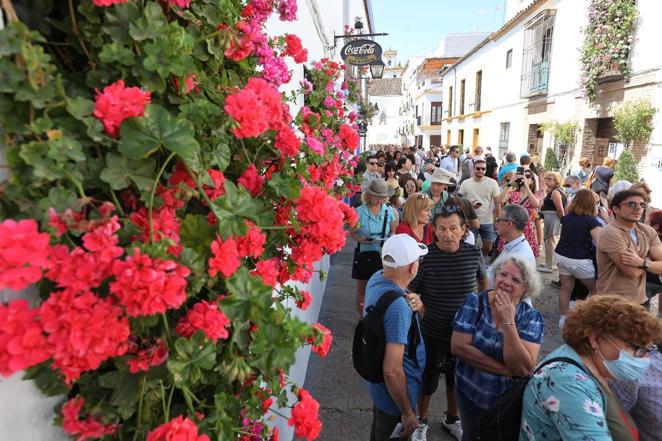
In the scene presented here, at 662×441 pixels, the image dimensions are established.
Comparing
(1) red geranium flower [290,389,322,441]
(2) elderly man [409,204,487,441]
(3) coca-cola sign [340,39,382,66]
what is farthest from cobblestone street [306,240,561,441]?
(3) coca-cola sign [340,39,382,66]

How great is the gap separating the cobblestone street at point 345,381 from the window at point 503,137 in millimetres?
14066

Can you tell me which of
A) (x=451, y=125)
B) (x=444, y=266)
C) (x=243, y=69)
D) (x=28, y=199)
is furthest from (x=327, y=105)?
(x=451, y=125)

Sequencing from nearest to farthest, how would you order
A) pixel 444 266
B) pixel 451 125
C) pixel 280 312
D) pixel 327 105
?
pixel 280 312, pixel 444 266, pixel 327 105, pixel 451 125

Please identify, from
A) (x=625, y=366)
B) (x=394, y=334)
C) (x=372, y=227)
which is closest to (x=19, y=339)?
(x=394, y=334)

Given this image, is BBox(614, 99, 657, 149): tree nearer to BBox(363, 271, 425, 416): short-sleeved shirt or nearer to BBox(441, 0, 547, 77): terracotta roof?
BBox(441, 0, 547, 77): terracotta roof

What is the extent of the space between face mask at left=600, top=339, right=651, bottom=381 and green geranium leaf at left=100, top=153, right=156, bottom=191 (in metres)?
1.94

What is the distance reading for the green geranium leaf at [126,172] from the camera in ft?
2.73

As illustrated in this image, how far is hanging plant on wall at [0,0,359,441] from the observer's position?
0.73 metres

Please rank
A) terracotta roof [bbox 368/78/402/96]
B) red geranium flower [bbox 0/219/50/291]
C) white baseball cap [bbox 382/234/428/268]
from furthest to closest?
terracotta roof [bbox 368/78/402/96] → white baseball cap [bbox 382/234/428/268] → red geranium flower [bbox 0/219/50/291]

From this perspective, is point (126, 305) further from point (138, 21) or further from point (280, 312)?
point (138, 21)

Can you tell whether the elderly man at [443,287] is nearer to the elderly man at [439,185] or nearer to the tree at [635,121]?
the elderly man at [439,185]

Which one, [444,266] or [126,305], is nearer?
[126,305]

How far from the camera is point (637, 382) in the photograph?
1.83 m

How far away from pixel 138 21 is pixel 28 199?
43cm
